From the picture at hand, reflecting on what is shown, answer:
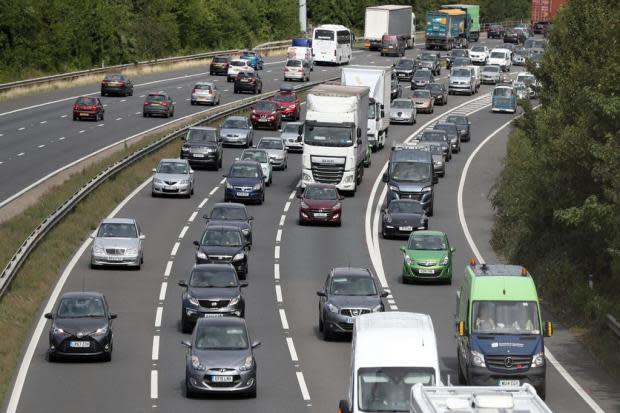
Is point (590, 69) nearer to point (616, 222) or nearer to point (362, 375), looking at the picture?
point (616, 222)

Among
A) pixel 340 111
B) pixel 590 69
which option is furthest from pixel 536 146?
pixel 340 111

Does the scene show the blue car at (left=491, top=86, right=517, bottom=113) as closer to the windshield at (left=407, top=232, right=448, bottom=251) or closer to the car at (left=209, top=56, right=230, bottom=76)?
the car at (left=209, top=56, right=230, bottom=76)

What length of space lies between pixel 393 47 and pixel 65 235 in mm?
85215

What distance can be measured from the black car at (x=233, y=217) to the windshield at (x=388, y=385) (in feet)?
87.3

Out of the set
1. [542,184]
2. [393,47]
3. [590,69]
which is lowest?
[393,47]

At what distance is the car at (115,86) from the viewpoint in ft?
314

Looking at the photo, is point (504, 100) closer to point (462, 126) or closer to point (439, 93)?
point (439, 93)

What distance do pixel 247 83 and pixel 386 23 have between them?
40.8 m

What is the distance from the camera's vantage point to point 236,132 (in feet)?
251

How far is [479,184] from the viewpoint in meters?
71.6

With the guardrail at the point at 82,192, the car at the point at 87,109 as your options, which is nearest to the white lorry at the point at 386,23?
the guardrail at the point at 82,192

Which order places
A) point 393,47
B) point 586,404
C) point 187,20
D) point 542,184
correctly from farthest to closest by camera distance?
1. point 187,20
2. point 393,47
3. point 542,184
4. point 586,404

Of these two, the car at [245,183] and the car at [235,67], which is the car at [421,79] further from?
the car at [245,183]

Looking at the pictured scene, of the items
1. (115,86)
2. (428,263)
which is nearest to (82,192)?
(428,263)
